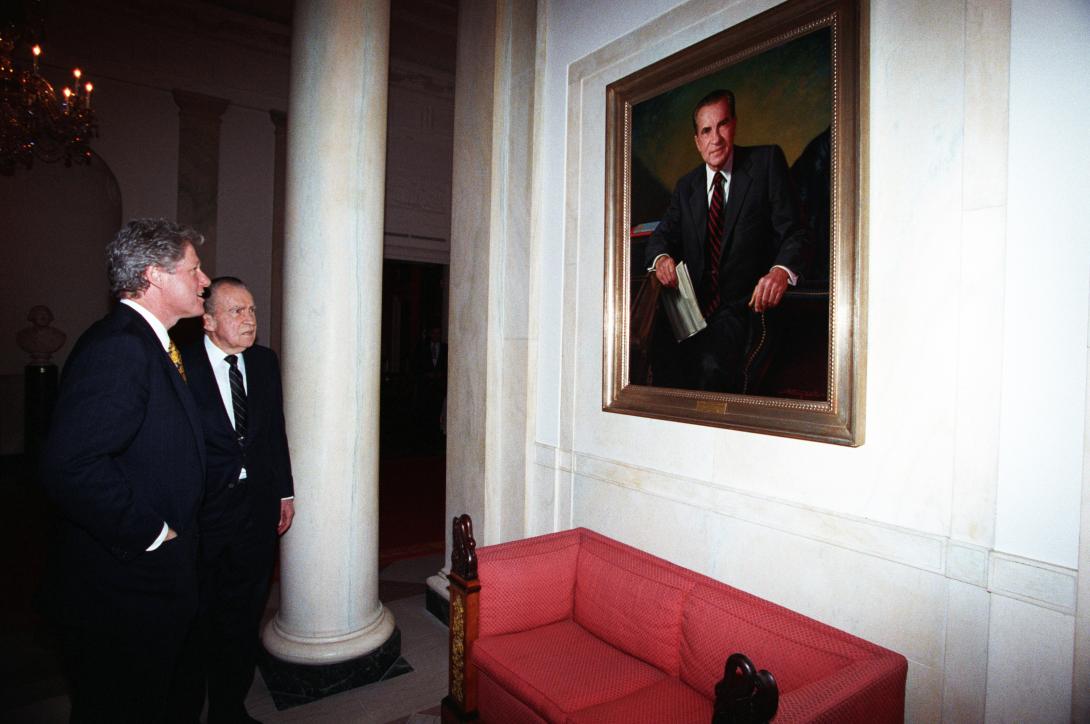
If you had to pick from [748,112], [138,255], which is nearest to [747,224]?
[748,112]

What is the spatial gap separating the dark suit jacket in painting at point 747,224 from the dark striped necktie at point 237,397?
77.7 inches

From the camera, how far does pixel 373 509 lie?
321 centimetres

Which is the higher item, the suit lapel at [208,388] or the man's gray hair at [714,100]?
the man's gray hair at [714,100]

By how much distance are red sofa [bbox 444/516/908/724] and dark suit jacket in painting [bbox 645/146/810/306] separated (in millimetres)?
1184

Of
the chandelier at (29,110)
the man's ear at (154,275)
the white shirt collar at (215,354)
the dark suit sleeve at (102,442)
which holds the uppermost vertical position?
the chandelier at (29,110)

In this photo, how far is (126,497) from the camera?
1.71 m

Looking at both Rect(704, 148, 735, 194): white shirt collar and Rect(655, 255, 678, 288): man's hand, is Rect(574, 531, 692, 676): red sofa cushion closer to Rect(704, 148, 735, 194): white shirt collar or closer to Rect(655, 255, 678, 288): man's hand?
Rect(655, 255, 678, 288): man's hand

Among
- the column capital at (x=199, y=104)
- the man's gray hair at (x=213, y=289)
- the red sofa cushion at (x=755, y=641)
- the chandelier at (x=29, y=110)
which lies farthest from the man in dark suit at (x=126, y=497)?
the column capital at (x=199, y=104)

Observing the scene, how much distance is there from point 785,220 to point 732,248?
245 mm

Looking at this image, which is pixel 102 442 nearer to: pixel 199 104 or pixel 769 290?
pixel 769 290

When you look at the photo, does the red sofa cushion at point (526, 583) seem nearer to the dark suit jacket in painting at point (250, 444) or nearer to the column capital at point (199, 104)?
the dark suit jacket in painting at point (250, 444)

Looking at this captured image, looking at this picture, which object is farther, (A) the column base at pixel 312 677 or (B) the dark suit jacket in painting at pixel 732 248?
(A) the column base at pixel 312 677

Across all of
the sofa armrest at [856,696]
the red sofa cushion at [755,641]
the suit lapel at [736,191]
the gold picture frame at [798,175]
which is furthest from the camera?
the suit lapel at [736,191]

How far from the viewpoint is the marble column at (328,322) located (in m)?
3.00
